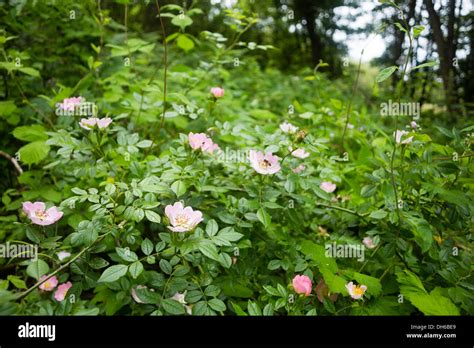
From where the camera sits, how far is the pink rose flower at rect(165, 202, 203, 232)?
862 mm

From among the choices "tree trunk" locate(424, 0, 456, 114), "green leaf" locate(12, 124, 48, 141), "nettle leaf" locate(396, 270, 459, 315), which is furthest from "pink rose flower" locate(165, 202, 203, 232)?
"tree trunk" locate(424, 0, 456, 114)

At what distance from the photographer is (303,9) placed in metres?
2.68

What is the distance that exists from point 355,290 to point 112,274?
0.61 metres

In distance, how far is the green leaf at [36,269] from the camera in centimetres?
78

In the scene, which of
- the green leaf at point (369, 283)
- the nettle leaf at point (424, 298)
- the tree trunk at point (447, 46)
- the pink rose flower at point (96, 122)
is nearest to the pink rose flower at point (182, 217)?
the pink rose flower at point (96, 122)

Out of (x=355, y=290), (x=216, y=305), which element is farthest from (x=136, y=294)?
(x=355, y=290)

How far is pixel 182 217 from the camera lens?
35.0 inches

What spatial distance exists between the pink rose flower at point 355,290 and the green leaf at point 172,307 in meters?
0.43

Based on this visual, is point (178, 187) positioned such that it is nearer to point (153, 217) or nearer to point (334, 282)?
point (153, 217)

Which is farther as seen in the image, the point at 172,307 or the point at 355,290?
the point at 355,290

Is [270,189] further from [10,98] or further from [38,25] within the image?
[38,25]
